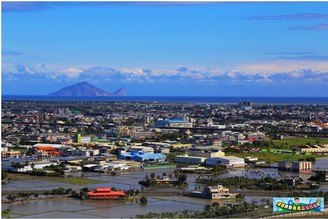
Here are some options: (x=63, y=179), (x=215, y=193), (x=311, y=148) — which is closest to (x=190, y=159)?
(x=311, y=148)

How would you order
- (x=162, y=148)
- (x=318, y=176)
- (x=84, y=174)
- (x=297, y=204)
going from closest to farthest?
(x=297, y=204) → (x=318, y=176) → (x=84, y=174) → (x=162, y=148)

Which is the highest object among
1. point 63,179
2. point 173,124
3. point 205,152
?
point 173,124

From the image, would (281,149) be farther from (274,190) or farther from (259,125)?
(259,125)

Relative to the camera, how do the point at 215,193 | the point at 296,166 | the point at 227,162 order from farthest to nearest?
the point at 227,162, the point at 296,166, the point at 215,193

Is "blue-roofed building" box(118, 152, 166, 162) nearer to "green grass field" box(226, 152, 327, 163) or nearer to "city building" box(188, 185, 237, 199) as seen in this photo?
"green grass field" box(226, 152, 327, 163)

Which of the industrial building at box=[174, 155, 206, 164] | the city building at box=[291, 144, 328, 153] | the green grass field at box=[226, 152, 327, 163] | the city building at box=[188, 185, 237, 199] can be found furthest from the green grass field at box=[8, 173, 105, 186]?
the city building at box=[291, 144, 328, 153]

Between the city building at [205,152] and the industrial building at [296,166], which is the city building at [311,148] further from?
the industrial building at [296,166]

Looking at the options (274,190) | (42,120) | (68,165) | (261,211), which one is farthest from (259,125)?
(261,211)

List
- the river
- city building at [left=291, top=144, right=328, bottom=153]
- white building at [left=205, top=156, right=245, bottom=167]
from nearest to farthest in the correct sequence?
the river
white building at [left=205, top=156, right=245, bottom=167]
city building at [left=291, top=144, right=328, bottom=153]

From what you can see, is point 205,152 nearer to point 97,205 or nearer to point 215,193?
point 215,193

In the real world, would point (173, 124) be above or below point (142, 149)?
above

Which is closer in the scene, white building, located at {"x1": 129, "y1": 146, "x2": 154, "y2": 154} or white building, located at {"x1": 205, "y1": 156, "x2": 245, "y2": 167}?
white building, located at {"x1": 205, "y1": 156, "x2": 245, "y2": 167}
